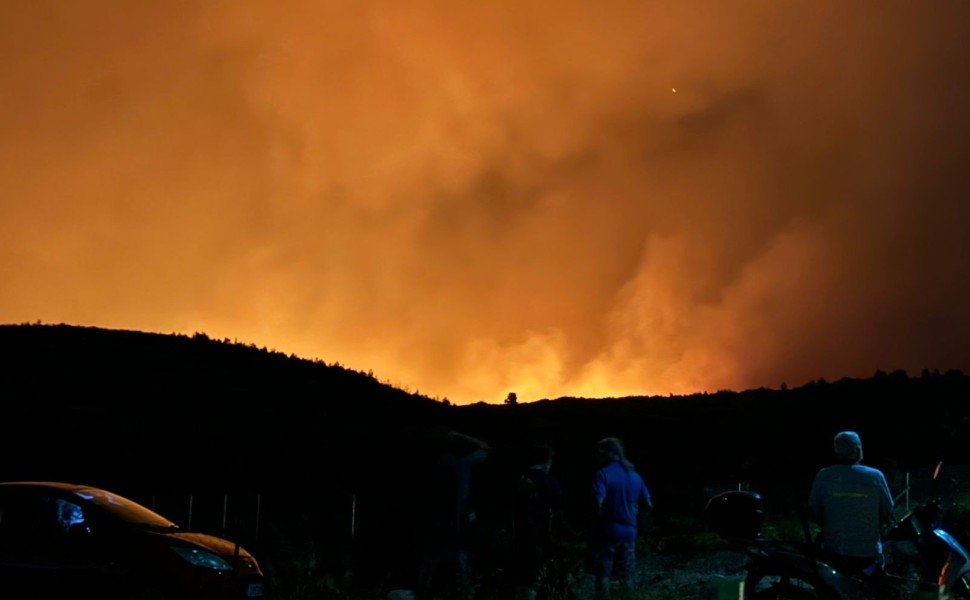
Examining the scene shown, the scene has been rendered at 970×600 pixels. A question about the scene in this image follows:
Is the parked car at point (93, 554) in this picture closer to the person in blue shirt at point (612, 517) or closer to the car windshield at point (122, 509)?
the car windshield at point (122, 509)

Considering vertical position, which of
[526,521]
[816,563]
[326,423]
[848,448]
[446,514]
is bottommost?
[816,563]

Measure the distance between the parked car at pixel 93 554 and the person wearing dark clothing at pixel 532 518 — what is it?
3.06 m

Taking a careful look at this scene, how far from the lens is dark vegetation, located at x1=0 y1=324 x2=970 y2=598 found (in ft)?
162

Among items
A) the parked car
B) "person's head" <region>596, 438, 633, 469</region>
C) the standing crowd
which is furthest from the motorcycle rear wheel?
the parked car

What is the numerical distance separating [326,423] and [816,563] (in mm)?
52852

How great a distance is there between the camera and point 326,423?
203ft

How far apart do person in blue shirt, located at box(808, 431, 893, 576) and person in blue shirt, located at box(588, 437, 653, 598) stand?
3.93 metres

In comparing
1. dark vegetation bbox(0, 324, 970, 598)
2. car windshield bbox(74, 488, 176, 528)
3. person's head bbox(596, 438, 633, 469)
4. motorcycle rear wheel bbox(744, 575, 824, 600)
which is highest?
dark vegetation bbox(0, 324, 970, 598)

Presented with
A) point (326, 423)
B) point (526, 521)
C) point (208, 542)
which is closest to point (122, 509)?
→ point (208, 542)

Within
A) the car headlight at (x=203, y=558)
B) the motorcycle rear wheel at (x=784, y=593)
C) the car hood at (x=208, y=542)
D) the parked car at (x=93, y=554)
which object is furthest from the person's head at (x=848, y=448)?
the car headlight at (x=203, y=558)

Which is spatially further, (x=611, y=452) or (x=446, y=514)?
(x=446, y=514)

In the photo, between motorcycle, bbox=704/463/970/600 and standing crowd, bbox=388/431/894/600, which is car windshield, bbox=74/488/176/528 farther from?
motorcycle, bbox=704/463/970/600

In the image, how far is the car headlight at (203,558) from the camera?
44.5ft

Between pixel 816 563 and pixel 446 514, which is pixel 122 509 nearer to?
pixel 446 514
